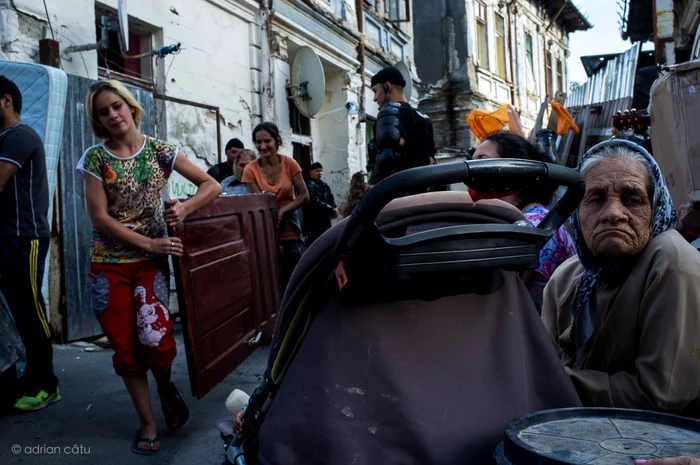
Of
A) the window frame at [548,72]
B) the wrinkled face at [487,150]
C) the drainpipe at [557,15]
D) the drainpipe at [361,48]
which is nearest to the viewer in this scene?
the wrinkled face at [487,150]

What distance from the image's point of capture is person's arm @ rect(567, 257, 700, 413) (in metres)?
1.49

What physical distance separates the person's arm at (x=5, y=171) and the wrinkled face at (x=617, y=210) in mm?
3247

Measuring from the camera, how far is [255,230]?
4734 millimetres

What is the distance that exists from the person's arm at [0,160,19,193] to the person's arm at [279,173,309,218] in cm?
232

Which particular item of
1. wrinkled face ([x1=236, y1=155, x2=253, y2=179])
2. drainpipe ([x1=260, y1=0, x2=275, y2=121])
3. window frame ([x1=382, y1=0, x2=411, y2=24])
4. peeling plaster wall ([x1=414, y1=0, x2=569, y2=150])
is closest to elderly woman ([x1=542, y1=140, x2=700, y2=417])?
wrinkled face ([x1=236, y1=155, x2=253, y2=179])

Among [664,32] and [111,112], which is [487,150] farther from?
[664,32]

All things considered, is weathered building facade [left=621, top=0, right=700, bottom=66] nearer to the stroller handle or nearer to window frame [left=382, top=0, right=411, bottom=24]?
window frame [left=382, top=0, right=411, bottom=24]

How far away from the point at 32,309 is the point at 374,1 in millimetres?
12671

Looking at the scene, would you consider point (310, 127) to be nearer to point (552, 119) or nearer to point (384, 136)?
point (552, 119)

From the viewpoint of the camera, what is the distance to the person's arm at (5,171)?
12.0ft

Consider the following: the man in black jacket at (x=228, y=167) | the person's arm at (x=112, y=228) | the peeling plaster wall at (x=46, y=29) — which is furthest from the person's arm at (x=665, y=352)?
the man in black jacket at (x=228, y=167)

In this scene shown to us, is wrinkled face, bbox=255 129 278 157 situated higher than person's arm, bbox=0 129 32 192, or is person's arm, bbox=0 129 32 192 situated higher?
wrinkled face, bbox=255 129 278 157

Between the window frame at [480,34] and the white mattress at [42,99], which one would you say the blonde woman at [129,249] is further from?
the window frame at [480,34]

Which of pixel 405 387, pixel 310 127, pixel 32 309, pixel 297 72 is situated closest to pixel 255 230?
pixel 32 309
